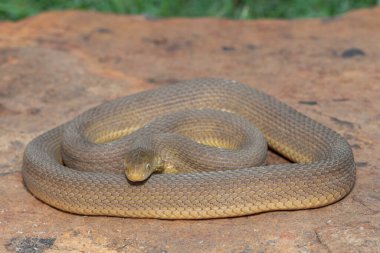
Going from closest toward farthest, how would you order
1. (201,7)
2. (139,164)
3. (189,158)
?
(139,164) → (189,158) → (201,7)

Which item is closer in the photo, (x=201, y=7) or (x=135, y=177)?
(x=135, y=177)

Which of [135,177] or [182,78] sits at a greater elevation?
[135,177]

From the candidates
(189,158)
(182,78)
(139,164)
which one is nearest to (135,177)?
(139,164)

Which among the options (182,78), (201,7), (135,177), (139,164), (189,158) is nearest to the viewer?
(135,177)

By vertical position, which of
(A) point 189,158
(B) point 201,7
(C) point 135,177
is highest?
(C) point 135,177

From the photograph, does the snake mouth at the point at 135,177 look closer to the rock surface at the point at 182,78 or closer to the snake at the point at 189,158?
the snake at the point at 189,158

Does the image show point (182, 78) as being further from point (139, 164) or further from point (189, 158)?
point (139, 164)

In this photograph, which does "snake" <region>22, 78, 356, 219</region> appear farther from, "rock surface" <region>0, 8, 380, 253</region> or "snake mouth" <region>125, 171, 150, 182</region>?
"rock surface" <region>0, 8, 380, 253</region>

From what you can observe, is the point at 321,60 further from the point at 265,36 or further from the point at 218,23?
the point at 218,23
